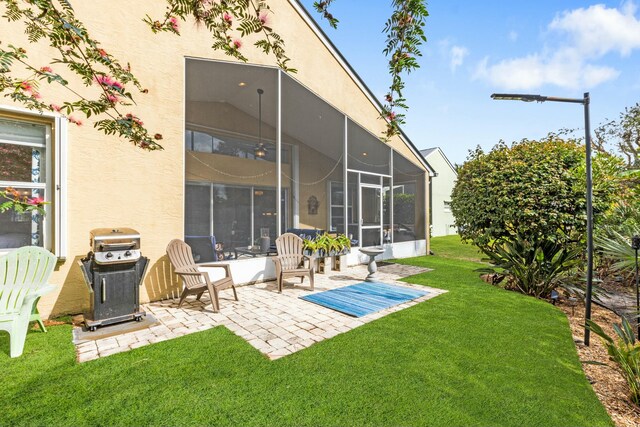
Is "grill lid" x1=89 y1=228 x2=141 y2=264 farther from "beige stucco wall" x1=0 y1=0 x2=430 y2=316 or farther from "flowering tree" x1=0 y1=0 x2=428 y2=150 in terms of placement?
"flowering tree" x1=0 y1=0 x2=428 y2=150

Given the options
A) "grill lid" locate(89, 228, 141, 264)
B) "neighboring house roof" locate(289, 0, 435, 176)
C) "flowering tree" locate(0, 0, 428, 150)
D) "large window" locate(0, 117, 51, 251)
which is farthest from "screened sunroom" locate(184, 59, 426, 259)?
"flowering tree" locate(0, 0, 428, 150)

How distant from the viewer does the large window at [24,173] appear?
12.1ft

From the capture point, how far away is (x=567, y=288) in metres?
5.22

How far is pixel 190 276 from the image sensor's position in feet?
14.6

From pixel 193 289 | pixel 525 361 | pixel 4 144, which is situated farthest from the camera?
pixel 193 289

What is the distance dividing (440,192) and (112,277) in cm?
2094

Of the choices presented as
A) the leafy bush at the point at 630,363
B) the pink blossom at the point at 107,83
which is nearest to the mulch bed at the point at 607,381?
the leafy bush at the point at 630,363

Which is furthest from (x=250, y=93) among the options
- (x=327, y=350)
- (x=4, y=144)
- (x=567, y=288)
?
(x=567, y=288)

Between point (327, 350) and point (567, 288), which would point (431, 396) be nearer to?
point (327, 350)

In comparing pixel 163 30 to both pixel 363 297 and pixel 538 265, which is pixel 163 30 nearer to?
pixel 363 297

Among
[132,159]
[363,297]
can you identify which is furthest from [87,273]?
[363,297]

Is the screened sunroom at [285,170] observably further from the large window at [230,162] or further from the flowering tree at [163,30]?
the flowering tree at [163,30]

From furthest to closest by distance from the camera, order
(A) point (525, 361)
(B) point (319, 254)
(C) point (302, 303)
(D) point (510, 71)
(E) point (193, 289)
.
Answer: (D) point (510, 71), (B) point (319, 254), (C) point (302, 303), (E) point (193, 289), (A) point (525, 361)

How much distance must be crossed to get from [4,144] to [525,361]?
667cm
